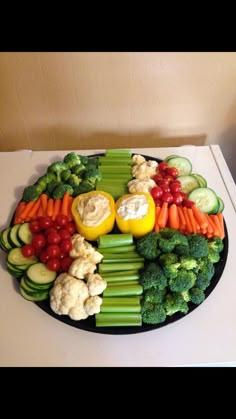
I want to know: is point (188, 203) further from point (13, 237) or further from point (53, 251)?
point (13, 237)

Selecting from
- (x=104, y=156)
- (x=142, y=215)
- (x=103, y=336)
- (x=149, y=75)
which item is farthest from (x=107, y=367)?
(x=149, y=75)

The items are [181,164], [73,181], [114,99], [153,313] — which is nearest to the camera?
[153,313]

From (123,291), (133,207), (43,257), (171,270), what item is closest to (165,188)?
(133,207)

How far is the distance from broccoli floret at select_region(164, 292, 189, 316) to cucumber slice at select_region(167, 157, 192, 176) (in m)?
0.74

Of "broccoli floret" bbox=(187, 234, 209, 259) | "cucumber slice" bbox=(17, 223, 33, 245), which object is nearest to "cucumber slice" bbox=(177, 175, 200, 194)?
"broccoli floret" bbox=(187, 234, 209, 259)

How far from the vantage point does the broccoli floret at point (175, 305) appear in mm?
1135

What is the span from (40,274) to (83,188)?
499 millimetres

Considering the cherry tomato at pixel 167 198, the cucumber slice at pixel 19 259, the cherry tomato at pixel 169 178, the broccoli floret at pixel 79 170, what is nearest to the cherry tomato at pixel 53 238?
the cucumber slice at pixel 19 259

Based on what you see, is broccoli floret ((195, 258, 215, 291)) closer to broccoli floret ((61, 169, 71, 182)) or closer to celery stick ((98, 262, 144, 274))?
celery stick ((98, 262, 144, 274))

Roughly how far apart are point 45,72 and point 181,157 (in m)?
0.95

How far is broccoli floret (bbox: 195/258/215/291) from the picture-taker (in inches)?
46.6

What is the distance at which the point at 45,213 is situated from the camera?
1.43 metres

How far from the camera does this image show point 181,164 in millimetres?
1666

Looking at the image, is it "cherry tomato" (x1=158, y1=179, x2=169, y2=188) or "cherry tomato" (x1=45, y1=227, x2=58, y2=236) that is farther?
"cherry tomato" (x1=158, y1=179, x2=169, y2=188)
